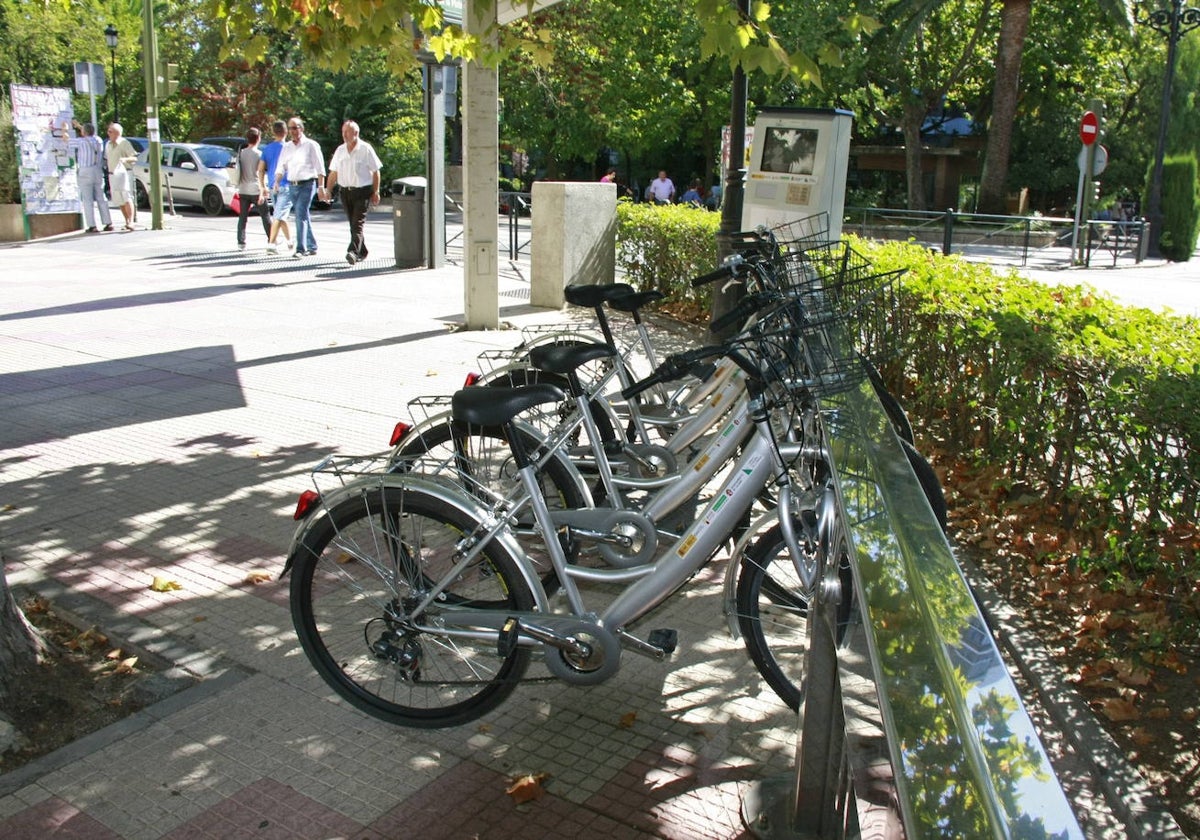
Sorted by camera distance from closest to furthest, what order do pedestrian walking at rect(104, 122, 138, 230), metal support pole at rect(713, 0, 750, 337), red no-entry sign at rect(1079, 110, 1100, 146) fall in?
metal support pole at rect(713, 0, 750, 337) < pedestrian walking at rect(104, 122, 138, 230) < red no-entry sign at rect(1079, 110, 1100, 146)

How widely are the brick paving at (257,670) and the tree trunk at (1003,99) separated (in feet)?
77.1

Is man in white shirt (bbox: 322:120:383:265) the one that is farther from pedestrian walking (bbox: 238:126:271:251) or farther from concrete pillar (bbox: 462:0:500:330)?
concrete pillar (bbox: 462:0:500:330)

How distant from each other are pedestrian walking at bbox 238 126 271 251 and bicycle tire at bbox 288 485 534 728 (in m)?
14.2

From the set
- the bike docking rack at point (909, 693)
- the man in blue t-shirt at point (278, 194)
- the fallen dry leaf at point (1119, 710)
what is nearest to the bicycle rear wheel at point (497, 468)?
the bike docking rack at point (909, 693)

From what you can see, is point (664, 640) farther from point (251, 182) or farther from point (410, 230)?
point (251, 182)

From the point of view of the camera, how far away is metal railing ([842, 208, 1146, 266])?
79.8ft

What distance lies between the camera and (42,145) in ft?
61.2

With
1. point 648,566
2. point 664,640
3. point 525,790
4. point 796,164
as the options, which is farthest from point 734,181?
point 525,790

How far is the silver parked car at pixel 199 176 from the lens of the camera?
27062mm

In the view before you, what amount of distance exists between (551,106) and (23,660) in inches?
1369

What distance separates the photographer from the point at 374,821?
317 centimetres

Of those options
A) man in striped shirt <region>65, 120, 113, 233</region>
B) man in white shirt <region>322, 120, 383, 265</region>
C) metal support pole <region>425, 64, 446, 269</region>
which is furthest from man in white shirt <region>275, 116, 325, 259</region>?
man in striped shirt <region>65, 120, 113, 233</region>

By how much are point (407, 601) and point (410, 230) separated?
41.5ft

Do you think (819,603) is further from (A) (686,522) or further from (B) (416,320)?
(B) (416,320)
